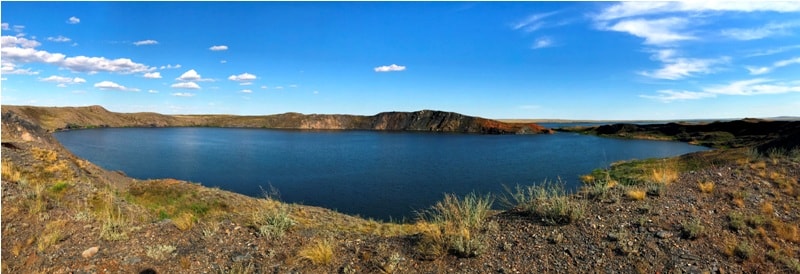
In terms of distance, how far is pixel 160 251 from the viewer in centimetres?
683

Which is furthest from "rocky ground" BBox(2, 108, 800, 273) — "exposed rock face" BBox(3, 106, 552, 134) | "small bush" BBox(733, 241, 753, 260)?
"exposed rock face" BBox(3, 106, 552, 134)

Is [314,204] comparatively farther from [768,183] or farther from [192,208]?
[768,183]


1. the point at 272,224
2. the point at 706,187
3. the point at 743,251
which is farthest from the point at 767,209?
the point at 272,224

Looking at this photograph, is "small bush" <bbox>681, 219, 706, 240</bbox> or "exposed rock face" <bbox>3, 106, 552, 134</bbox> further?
"exposed rock face" <bbox>3, 106, 552, 134</bbox>

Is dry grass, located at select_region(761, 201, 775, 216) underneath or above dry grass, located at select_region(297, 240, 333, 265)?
above

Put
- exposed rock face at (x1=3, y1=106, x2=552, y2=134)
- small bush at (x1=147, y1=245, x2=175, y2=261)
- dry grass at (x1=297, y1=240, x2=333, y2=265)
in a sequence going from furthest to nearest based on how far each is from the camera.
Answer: exposed rock face at (x1=3, y1=106, x2=552, y2=134)
small bush at (x1=147, y1=245, x2=175, y2=261)
dry grass at (x1=297, y1=240, x2=333, y2=265)

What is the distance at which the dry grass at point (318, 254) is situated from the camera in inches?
258

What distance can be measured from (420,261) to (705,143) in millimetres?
84131

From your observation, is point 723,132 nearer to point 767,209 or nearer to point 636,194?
point 767,209

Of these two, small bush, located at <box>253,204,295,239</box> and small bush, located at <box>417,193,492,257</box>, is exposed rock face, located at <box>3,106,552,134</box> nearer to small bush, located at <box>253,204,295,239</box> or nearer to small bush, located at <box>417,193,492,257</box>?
small bush, located at <box>417,193,492,257</box>

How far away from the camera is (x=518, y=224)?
293 inches

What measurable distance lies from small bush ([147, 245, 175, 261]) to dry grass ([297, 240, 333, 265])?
2.20 meters

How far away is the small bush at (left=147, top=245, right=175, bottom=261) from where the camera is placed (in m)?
6.72

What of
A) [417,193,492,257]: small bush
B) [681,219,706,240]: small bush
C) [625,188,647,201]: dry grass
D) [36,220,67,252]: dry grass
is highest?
[625,188,647,201]: dry grass
